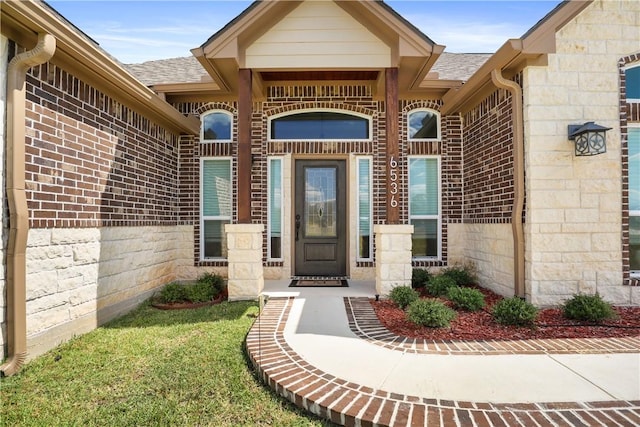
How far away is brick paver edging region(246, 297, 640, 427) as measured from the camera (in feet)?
7.16

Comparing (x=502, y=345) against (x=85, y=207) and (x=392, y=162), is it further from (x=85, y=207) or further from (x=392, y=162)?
(x=85, y=207)

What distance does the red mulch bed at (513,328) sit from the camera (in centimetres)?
373

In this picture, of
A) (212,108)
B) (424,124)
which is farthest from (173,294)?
(424,124)

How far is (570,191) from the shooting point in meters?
4.64

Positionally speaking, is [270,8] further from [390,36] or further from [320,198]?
[320,198]

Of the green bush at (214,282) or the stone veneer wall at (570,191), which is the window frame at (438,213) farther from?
the green bush at (214,282)

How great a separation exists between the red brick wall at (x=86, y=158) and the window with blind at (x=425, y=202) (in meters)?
4.69

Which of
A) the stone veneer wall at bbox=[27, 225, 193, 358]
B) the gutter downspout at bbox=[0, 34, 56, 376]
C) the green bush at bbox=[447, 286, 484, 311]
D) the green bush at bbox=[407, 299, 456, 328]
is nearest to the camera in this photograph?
the gutter downspout at bbox=[0, 34, 56, 376]

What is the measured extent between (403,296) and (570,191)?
8.62 feet

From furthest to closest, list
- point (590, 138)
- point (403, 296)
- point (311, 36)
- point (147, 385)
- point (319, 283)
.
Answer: point (319, 283) < point (311, 36) < point (403, 296) < point (590, 138) < point (147, 385)

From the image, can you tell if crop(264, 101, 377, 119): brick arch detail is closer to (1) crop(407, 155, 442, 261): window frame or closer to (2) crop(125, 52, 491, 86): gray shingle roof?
(1) crop(407, 155, 442, 261): window frame

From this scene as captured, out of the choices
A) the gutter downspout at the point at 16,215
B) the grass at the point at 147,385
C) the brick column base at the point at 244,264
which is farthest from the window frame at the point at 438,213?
the gutter downspout at the point at 16,215

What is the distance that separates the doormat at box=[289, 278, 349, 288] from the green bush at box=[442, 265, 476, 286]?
5.91ft

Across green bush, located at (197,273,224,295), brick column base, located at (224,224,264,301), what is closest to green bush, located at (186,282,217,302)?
green bush, located at (197,273,224,295)
